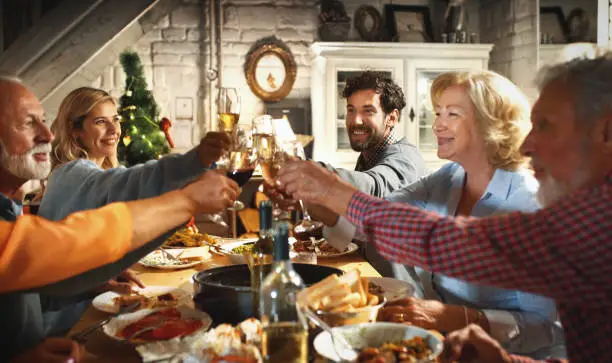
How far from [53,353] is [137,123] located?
2991 mm

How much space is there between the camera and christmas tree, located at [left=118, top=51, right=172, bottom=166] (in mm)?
3936

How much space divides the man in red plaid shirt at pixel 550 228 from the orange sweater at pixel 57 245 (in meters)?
0.41

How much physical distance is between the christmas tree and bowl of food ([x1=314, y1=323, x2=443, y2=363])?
3093mm

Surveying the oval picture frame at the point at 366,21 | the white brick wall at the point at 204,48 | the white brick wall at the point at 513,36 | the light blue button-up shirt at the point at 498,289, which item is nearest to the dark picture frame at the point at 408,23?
the oval picture frame at the point at 366,21

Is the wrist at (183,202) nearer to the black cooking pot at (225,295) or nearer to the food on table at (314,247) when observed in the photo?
the black cooking pot at (225,295)

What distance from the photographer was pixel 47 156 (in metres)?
1.66

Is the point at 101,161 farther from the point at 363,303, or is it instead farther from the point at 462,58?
the point at 462,58

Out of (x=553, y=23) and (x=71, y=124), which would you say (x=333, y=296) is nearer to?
(x=71, y=124)

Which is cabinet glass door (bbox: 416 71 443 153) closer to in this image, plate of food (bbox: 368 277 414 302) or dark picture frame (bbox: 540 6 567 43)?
dark picture frame (bbox: 540 6 567 43)

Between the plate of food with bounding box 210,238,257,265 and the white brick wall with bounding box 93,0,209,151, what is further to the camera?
the white brick wall with bounding box 93,0,209,151

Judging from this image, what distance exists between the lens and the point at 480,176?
1903 mm

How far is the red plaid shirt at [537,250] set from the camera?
3.17 ft

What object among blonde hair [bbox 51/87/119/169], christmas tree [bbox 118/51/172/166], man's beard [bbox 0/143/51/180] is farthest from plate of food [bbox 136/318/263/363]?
christmas tree [bbox 118/51/172/166]

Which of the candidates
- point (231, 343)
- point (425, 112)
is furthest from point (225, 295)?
point (425, 112)
